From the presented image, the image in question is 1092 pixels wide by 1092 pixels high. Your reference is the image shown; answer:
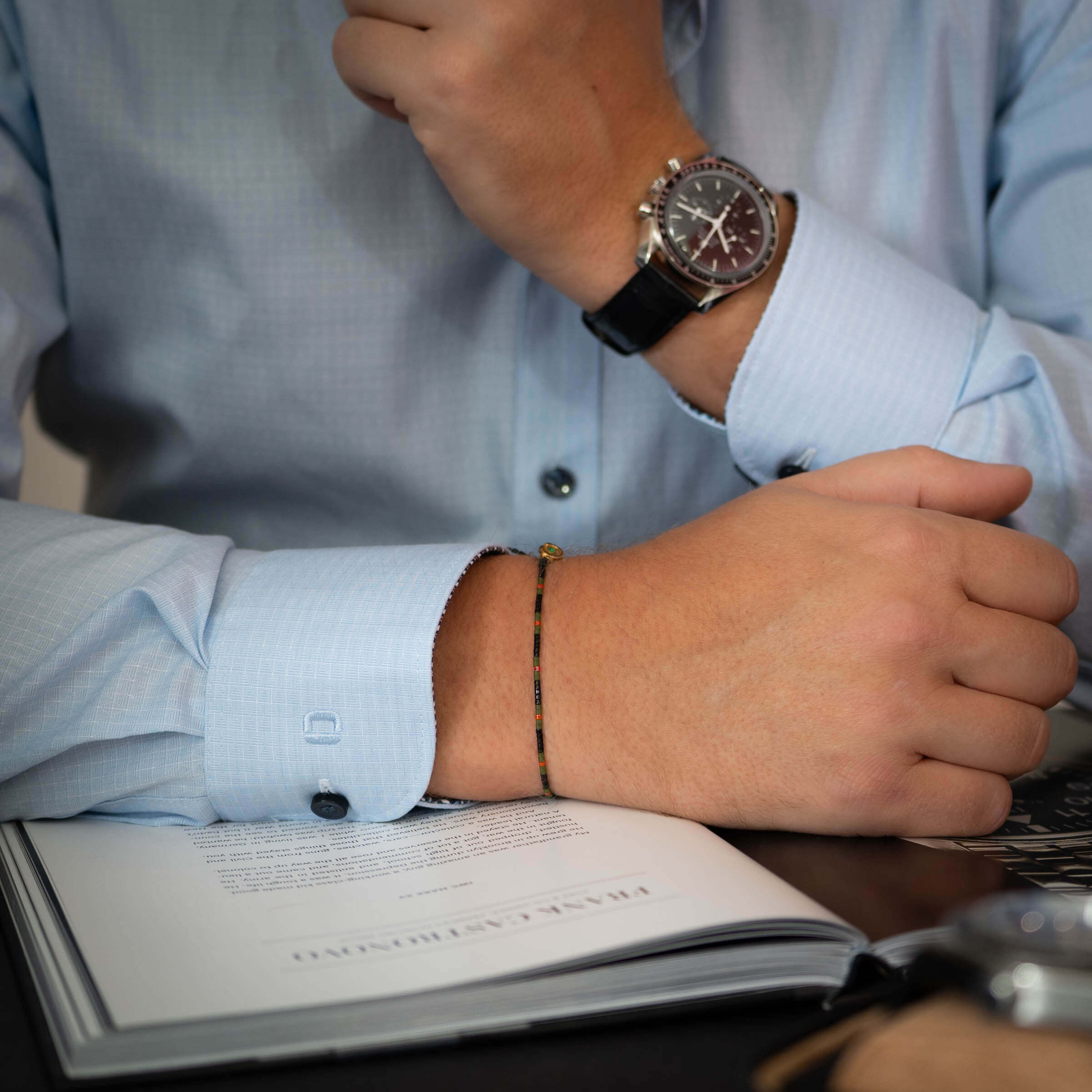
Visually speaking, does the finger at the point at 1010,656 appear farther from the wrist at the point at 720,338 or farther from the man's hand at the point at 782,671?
the wrist at the point at 720,338

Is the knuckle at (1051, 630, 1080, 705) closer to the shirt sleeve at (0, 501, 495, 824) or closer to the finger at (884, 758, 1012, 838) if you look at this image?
the finger at (884, 758, 1012, 838)

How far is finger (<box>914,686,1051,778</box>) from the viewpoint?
0.52m

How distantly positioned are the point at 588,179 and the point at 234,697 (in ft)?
1.58

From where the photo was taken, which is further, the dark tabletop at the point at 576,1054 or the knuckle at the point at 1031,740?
the knuckle at the point at 1031,740

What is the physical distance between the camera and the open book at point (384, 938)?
34 cm

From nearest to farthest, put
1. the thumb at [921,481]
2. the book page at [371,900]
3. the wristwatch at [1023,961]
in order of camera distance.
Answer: the wristwatch at [1023,961] → the book page at [371,900] → the thumb at [921,481]

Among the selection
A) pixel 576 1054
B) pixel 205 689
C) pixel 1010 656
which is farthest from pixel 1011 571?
pixel 205 689

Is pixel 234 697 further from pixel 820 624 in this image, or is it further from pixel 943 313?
pixel 943 313

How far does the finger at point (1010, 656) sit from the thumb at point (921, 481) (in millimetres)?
88

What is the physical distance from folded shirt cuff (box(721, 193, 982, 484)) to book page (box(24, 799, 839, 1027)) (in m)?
0.37

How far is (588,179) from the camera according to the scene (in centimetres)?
71

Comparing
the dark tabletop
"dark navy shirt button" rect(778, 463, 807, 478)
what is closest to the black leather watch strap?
"dark navy shirt button" rect(778, 463, 807, 478)

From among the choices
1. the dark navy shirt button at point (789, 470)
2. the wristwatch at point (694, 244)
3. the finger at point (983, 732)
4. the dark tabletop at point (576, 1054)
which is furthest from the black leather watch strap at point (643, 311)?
the dark tabletop at point (576, 1054)

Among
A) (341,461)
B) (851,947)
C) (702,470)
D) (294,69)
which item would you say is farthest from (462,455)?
(851,947)
